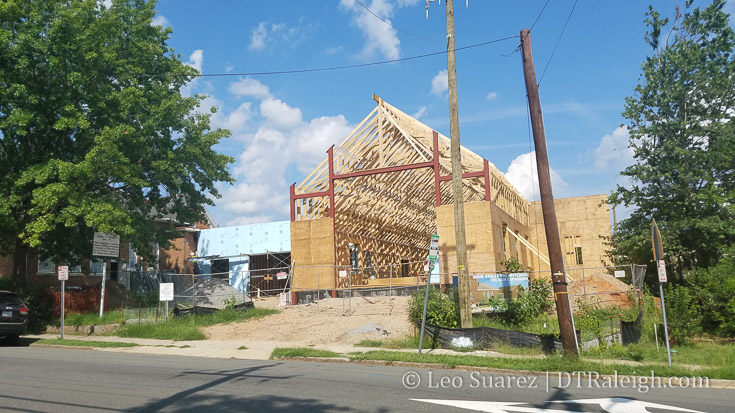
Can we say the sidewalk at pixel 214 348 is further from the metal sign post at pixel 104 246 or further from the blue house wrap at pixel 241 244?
the blue house wrap at pixel 241 244

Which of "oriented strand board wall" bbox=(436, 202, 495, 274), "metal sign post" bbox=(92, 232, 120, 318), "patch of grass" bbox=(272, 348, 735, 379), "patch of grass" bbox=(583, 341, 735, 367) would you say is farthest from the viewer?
"oriented strand board wall" bbox=(436, 202, 495, 274)

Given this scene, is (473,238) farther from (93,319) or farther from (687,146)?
(93,319)

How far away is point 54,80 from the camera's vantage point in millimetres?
22250

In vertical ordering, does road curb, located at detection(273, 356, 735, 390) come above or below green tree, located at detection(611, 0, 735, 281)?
below

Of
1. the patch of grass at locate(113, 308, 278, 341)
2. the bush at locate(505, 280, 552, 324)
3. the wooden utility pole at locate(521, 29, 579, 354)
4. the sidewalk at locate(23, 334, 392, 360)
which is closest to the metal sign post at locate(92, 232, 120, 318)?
the patch of grass at locate(113, 308, 278, 341)

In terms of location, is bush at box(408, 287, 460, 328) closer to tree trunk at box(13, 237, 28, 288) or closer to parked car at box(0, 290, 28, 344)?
parked car at box(0, 290, 28, 344)

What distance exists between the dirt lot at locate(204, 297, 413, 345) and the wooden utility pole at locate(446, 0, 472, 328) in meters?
2.80

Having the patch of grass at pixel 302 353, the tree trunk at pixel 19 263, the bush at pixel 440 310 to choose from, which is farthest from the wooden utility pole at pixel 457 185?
the tree trunk at pixel 19 263

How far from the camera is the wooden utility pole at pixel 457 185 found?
15.4m

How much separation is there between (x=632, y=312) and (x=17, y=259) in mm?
24656

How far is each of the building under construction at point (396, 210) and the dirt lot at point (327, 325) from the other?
3647 mm

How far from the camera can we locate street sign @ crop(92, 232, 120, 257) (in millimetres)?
21578

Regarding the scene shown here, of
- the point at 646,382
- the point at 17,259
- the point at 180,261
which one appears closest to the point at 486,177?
the point at 646,382

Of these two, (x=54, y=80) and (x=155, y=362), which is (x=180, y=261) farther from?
(x=155, y=362)
